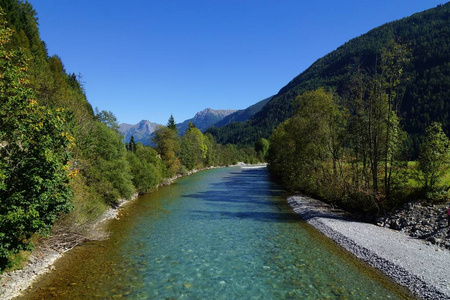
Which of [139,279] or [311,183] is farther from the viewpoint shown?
[311,183]

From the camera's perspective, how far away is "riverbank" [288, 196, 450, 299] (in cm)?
1256

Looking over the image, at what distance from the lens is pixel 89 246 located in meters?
18.2

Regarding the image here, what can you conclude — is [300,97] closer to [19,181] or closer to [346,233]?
[346,233]

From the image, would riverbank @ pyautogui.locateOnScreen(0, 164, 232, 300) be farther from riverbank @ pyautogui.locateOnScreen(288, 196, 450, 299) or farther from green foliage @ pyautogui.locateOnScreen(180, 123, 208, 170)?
green foliage @ pyautogui.locateOnScreen(180, 123, 208, 170)

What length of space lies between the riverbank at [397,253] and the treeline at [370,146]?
4.18 m

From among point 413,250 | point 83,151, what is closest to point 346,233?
point 413,250

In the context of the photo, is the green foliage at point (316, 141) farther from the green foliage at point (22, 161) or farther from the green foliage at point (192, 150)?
the green foliage at point (192, 150)

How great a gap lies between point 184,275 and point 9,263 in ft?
27.3

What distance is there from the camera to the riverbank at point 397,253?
12565mm

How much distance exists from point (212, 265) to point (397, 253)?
1132 cm

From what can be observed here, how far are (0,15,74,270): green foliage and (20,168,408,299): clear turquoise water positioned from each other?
324 cm

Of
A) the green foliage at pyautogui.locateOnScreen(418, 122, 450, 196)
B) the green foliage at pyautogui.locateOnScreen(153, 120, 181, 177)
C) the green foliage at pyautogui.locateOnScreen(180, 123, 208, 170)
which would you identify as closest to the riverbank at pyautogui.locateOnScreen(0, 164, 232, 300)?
the green foliage at pyautogui.locateOnScreen(418, 122, 450, 196)

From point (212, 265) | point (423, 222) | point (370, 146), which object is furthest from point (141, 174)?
point (423, 222)

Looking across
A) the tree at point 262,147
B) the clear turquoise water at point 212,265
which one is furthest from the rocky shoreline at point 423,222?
the tree at point 262,147
